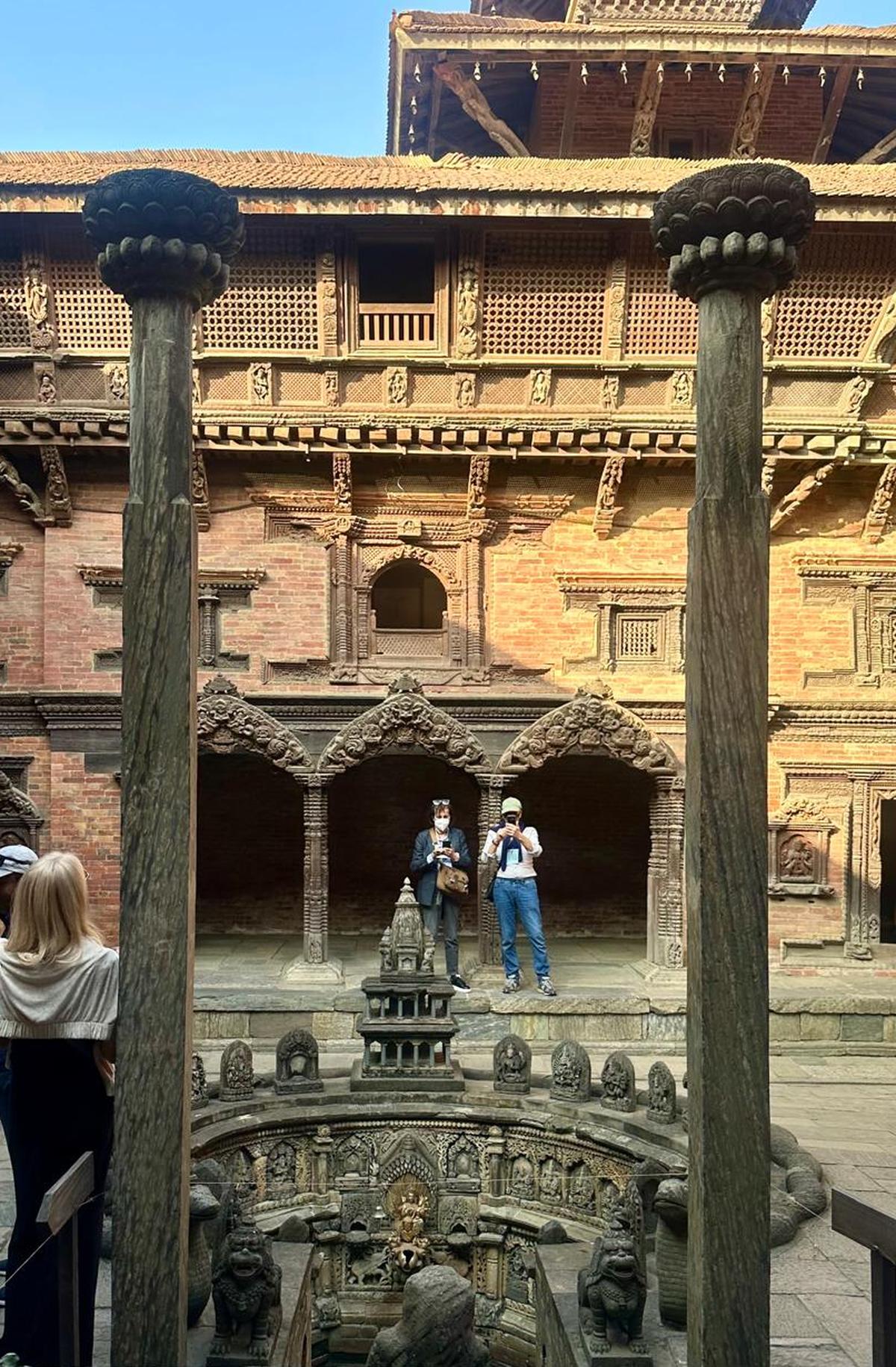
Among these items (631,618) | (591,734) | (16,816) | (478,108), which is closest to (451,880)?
(591,734)

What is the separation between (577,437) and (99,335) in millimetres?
5928

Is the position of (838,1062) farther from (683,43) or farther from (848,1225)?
(683,43)

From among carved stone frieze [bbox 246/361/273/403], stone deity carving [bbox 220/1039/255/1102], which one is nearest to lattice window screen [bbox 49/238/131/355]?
carved stone frieze [bbox 246/361/273/403]

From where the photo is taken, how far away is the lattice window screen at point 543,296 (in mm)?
11562

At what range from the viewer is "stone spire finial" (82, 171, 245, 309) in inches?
125

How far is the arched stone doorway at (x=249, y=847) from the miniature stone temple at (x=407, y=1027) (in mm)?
6915

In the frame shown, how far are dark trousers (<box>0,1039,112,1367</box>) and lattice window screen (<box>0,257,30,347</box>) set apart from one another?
10.5m

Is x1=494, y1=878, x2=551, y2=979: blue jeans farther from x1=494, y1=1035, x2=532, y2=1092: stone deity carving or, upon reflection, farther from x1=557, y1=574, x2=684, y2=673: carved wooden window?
x1=557, y1=574, x2=684, y2=673: carved wooden window

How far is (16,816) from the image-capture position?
11664mm

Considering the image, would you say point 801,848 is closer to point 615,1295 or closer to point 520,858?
point 520,858

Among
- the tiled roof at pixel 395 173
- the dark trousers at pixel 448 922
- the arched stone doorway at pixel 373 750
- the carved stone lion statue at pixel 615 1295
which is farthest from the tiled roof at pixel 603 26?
the carved stone lion statue at pixel 615 1295

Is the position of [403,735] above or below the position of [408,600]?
below

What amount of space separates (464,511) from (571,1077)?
709 centimetres

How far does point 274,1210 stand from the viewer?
7172 millimetres
